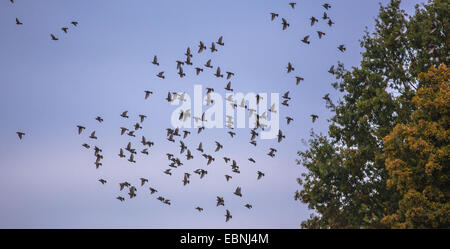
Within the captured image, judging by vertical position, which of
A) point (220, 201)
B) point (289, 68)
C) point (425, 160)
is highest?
point (289, 68)

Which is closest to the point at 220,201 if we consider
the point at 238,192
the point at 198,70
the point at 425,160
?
the point at 238,192

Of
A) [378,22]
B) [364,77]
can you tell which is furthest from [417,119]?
[378,22]

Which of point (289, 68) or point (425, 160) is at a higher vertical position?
point (289, 68)

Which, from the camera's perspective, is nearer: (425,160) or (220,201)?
(425,160)

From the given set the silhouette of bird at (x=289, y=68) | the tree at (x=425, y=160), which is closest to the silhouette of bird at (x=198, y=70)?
the silhouette of bird at (x=289, y=68)

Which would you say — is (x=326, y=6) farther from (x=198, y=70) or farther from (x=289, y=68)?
(x=198, y=70)

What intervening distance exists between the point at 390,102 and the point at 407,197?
20.8 ft

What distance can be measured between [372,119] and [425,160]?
5.35 m

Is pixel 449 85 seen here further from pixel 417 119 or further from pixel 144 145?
pixel 144 145

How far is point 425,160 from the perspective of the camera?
2183cm

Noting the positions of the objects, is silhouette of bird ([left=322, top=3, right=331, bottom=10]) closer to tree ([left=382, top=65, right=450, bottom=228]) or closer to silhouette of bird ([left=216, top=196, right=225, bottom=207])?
tree ([left=382, top=65, right=450, bottom=228])

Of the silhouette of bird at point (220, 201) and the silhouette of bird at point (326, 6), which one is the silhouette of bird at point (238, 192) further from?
the silhouette of bird at point (326, 6)

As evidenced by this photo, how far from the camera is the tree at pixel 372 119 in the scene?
26.0 meters
